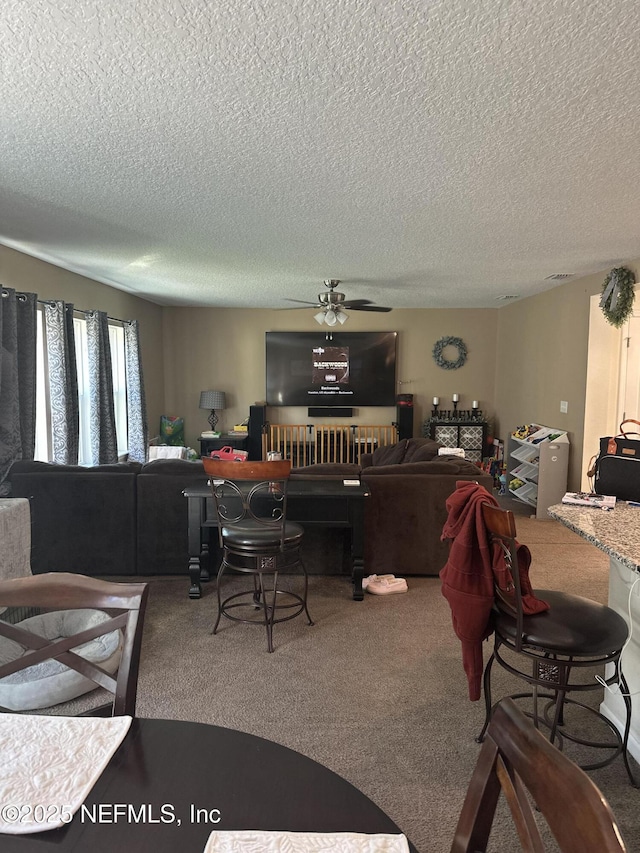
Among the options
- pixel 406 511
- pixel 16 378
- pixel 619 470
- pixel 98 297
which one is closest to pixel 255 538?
pixel 406 511

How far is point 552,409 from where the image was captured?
6590 millimetres

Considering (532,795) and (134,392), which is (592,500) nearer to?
(532,795)

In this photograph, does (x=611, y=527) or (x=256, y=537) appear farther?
(x=256, y=537)

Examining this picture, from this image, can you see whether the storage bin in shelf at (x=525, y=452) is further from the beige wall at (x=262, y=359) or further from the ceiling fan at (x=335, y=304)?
the ceiling fan at (x=335, y=304)

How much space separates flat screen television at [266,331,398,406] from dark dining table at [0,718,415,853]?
25.6 ft

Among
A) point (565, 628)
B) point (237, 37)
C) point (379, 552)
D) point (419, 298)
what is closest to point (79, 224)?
point (237, 37)

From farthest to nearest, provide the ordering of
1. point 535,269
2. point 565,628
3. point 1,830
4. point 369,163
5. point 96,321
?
point 96,321 → point 535,269 → point 369,163 → point 565,628 → point 1,830

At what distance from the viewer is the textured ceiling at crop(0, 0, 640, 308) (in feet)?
5.31

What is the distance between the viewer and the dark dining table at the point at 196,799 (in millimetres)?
866

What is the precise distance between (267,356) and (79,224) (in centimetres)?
501

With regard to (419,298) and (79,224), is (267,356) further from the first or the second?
(79,224)

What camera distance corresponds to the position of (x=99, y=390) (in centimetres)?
589

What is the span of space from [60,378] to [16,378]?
745mm

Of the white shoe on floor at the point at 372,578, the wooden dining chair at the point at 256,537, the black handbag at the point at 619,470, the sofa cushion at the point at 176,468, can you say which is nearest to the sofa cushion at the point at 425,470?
the white shoe on floor at the point at 372,578
